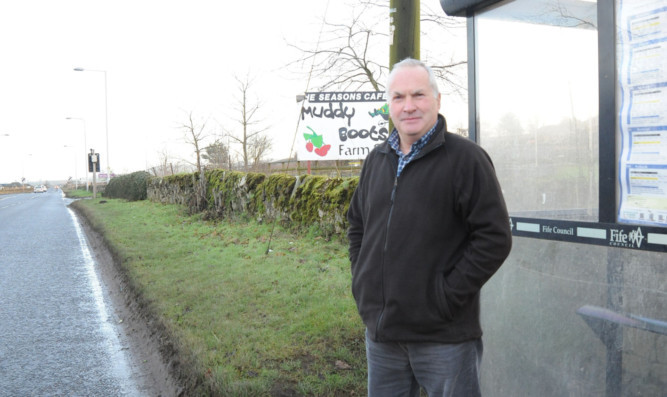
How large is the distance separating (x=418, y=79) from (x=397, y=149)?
1.02 ft

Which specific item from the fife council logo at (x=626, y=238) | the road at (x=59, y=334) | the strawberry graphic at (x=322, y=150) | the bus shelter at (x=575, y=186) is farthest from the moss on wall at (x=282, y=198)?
the fife council logo at (x=626, y=238)

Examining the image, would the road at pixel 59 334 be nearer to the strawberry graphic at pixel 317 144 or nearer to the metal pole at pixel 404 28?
the metal pole at pixel 404 28

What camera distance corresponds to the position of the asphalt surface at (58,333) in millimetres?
4340

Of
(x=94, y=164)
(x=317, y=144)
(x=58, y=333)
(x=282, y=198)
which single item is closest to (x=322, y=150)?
(x=317, y=144)

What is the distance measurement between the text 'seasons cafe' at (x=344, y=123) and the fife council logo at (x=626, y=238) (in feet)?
20.5

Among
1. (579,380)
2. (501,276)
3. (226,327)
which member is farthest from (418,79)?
(226,327)

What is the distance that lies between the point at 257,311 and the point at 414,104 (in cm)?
389

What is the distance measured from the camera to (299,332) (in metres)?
4.79

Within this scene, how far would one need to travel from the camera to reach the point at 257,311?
18.1 feet

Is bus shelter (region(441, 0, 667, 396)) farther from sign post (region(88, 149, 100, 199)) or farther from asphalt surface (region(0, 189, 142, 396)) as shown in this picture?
sign post (region(88, 149, 100, 199))

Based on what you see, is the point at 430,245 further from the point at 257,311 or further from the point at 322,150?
the point at 322,150

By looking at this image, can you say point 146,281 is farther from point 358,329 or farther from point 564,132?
point 564,132

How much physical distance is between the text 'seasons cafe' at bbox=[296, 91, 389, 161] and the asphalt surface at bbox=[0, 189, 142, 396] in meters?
4.12

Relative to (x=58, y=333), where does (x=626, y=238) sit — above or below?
above
